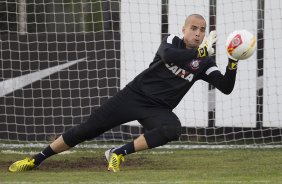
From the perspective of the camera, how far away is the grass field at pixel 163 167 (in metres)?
7.89

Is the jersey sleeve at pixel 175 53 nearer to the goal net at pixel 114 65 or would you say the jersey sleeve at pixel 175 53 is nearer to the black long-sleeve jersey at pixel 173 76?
the black long-sleeve jersey at pixel 173 76

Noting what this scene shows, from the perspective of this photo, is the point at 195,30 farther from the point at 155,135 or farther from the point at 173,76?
the point at 155,135

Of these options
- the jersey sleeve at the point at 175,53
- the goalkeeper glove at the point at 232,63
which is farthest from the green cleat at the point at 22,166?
the goalkeeper glove at the point at 232,63

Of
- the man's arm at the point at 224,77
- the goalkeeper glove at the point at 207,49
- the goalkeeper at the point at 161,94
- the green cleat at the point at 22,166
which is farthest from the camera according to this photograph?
the green cleat at the point at 22,166

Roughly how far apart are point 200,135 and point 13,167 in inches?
181

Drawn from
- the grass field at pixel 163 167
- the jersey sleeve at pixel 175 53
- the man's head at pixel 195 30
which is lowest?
the grass field at pixel 163 167

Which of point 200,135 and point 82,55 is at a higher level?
point 82,55

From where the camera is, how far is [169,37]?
29.1 ft

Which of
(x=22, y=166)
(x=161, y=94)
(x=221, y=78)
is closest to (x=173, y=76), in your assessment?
(x=161, y=94)

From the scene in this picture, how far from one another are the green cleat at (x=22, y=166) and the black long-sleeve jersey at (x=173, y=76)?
1.44 metres

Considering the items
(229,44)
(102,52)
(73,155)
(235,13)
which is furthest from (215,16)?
(229,44)

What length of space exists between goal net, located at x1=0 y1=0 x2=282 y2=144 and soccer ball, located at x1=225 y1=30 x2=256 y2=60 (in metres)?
4.27

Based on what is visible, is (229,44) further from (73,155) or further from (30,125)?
(30,125)

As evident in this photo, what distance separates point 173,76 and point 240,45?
0.90m
